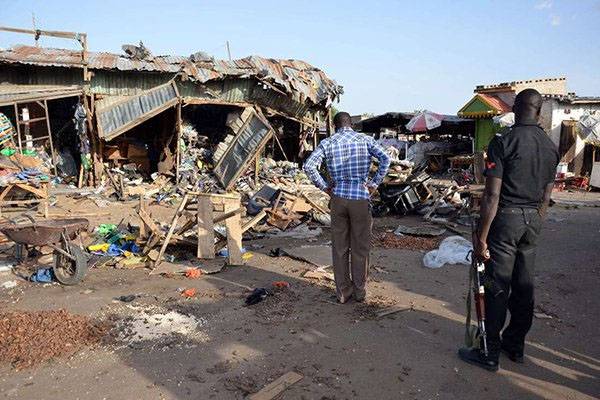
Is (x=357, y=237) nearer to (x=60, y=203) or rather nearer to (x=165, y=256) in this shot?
(x=165, y=256)

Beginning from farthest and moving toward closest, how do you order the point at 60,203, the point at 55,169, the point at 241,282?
the point at 55,169 < the point at 60,203 < the point at 241,282

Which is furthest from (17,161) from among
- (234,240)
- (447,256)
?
(447,256)

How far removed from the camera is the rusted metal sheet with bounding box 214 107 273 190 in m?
15.3

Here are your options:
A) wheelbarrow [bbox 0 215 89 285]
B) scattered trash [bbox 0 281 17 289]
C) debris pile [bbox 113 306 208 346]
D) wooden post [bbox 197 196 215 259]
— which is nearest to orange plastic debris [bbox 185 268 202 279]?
wooden post [bbox 197 196 215 259]

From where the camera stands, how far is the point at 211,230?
6871 mm

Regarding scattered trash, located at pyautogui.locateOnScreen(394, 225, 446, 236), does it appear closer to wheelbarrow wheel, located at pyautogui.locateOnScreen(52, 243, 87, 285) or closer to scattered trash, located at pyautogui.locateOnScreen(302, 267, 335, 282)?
scattered trash, located at pyautogui.locateOnScreen(302, 267, 335, 282)

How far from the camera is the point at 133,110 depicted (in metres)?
14.6

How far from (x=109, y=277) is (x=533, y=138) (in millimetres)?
5633

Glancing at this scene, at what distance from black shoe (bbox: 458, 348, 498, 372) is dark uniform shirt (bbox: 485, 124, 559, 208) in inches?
49.6

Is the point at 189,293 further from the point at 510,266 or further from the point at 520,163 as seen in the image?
the point at 520,163

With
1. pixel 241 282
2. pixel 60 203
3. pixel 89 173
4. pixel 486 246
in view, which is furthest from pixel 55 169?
pixel 486 246

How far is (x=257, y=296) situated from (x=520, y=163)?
3.18m

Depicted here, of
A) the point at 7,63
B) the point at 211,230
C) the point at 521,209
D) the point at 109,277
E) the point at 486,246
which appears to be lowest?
the point at 109,277

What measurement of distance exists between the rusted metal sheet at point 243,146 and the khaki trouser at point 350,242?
10572 millimetres
